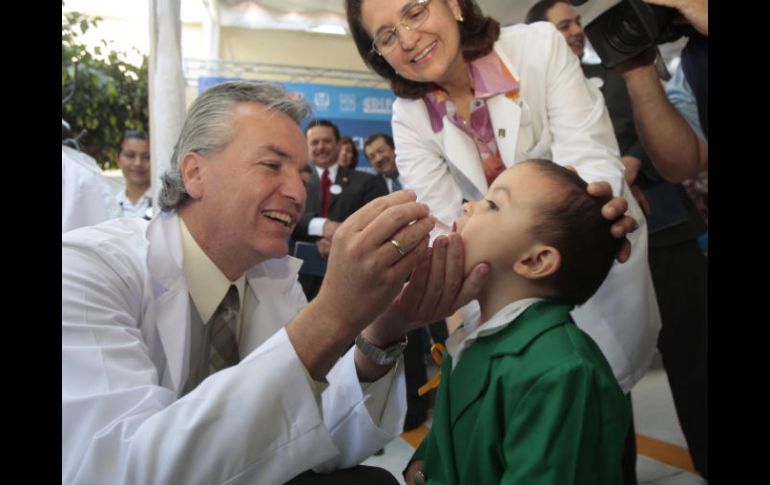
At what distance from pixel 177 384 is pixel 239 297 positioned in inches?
4.5

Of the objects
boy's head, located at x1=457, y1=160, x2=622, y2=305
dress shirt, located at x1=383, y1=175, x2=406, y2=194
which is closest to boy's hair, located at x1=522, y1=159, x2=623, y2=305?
boy's head, located at x1=457, y1=160, x2=622, y2=305

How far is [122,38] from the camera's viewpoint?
609mm

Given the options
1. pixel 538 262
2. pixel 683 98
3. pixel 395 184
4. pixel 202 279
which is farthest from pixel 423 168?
pixel 683 98

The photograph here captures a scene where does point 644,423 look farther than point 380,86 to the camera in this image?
Yes

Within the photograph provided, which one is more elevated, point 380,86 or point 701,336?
point 380,86

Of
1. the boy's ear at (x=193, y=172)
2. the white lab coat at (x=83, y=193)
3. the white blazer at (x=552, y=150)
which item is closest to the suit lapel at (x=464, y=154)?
the white blazer at (x=552, y=150)

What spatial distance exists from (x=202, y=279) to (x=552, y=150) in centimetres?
37

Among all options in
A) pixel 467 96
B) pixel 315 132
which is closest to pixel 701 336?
pixel 467 96

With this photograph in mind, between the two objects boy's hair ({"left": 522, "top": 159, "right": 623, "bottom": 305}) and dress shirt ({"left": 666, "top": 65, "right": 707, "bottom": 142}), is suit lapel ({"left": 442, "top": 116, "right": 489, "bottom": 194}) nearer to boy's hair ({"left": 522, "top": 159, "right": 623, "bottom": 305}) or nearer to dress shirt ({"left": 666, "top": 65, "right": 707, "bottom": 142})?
boy's hair ({"left": 522, "top": 159, "right": 623, "bottom": 305})

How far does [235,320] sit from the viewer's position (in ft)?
2.11

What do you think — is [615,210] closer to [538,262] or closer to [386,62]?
[538,262]

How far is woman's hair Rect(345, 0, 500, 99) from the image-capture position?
0.60m

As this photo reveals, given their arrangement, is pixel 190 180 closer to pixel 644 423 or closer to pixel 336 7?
pixel 336 7

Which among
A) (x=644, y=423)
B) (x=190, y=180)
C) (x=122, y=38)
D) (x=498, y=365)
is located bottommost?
(x=644, y=423)
